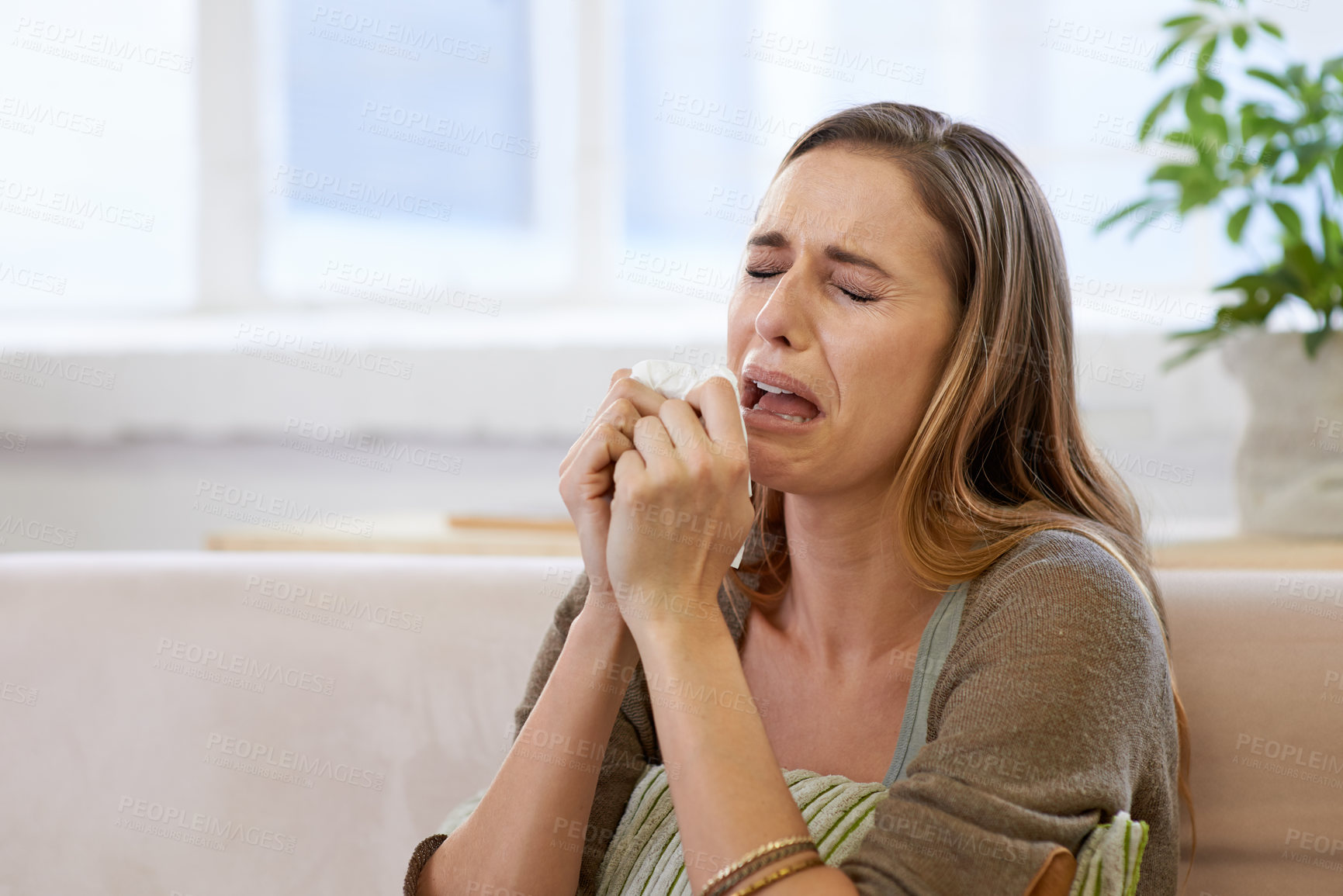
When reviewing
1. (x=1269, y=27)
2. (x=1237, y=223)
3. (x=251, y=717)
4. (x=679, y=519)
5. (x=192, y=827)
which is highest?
(x=1269, y=27)

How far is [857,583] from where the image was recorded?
3.76 ft

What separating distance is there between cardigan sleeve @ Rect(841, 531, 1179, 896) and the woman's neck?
17 cm

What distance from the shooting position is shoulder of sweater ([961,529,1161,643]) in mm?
881

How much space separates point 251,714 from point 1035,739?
94cm

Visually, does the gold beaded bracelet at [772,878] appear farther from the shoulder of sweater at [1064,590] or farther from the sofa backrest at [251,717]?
the sofa backrest at [251,717]

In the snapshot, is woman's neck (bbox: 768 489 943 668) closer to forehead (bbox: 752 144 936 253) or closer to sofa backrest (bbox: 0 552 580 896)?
forehead (bbox: 752 144 936 253)

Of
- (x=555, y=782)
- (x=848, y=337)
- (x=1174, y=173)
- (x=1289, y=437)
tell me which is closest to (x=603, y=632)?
(x=555, y=782)

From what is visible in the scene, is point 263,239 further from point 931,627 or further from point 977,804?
point 977,804

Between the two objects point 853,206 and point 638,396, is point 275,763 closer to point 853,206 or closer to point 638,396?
point 638,396

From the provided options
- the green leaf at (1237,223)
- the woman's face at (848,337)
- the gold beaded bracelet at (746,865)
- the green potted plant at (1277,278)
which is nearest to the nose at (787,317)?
the woman's face at (848,337)

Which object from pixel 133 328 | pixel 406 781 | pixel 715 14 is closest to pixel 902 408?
pixel 406 781

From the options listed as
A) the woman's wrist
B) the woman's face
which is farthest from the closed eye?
the woman's wrist

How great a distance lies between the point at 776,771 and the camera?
0.88 meters

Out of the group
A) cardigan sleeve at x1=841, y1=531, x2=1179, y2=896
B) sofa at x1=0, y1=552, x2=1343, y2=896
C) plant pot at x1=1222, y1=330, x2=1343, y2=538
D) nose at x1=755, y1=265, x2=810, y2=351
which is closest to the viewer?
cardigan sleeve at x1=841, y1=531, x2=1179, y2=896
